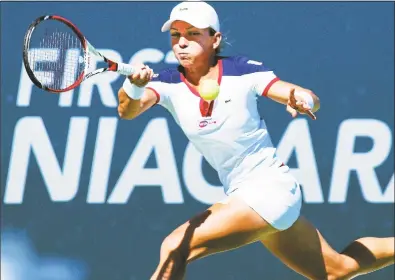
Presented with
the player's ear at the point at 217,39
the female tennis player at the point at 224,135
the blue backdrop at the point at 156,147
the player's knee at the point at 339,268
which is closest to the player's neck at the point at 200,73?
the female tennis player at the point at 224,135

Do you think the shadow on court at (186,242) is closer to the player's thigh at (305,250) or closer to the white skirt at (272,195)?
the white skirt at (272,195)

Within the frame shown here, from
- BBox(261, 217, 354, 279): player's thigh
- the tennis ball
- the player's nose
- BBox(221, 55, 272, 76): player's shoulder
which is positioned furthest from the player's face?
BBox(261, 217, 354, 279): player's thigh

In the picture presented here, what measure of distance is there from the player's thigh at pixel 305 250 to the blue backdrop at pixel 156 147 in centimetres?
137

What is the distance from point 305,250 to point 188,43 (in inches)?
42.9

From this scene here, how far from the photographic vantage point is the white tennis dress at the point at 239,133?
4.98m

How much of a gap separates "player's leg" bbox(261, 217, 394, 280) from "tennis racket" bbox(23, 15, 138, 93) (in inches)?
45.4

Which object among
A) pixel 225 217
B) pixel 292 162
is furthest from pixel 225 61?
pixel 292 162

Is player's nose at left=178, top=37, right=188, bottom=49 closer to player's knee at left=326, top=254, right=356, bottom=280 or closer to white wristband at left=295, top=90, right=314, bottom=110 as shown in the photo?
white wristband at left=295, top=90, right=314, bottom=110

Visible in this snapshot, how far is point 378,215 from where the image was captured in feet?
22.2

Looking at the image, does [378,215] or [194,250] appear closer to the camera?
[194,250]

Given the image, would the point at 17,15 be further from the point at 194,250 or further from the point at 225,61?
the point at 194,250

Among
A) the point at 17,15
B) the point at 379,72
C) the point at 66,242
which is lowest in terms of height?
the point at 66,242

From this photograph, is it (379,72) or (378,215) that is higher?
(379,72)

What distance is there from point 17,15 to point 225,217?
244 cm
